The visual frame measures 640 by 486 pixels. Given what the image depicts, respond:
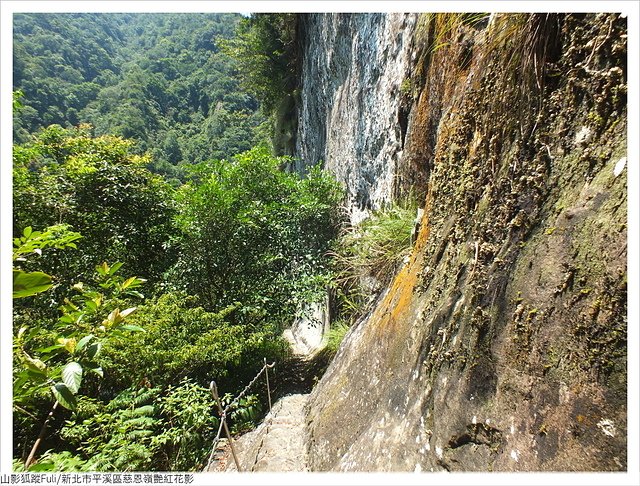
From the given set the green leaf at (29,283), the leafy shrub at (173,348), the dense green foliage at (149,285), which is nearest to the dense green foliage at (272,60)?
the dense green foliage at (149,285)

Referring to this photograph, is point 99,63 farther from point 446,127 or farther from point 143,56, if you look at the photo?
point 446,127

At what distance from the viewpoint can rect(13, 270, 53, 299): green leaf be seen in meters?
0.94

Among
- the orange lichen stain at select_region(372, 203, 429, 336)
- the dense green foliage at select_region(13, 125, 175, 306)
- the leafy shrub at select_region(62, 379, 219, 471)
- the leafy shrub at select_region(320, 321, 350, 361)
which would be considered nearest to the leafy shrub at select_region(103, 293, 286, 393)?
the leafy shrub at select_region(62, 379, 219, 471)

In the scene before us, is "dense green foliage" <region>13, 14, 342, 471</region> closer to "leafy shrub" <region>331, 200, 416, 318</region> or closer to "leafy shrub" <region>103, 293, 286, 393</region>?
"leafy shrub" <region>103, 293, 286, 393</region>

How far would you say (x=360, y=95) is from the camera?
6133 mm

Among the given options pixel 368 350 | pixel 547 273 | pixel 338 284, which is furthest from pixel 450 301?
pixel 338 284

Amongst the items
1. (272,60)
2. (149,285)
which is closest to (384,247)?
(149,285)

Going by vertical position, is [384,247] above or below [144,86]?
below

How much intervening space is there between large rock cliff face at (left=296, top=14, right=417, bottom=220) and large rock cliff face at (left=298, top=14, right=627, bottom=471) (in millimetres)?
1793

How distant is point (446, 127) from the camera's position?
2742 millimetres

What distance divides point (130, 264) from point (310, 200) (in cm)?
430

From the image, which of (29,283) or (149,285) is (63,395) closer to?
(29,283)

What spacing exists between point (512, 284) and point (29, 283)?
1864 millimetres

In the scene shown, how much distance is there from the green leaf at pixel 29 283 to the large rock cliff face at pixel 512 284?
1.75 m
